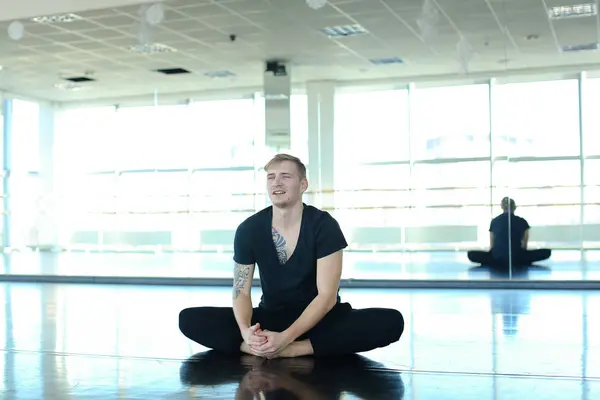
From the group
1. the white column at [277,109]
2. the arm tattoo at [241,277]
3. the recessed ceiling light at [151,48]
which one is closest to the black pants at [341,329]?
the arm tattoo at [241,277]

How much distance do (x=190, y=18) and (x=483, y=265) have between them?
3.90m

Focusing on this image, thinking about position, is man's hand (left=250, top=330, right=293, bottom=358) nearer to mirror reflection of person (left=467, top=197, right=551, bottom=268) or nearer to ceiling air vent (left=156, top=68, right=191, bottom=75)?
mirror reflection of person (left=467, top=197, right=551, bottom=268)

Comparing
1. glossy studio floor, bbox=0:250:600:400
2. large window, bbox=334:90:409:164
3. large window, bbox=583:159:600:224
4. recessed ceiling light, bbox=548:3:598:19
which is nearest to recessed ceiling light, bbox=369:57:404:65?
large window, bbox=334:90:409:164

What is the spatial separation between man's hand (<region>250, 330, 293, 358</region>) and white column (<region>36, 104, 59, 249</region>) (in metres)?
6.60

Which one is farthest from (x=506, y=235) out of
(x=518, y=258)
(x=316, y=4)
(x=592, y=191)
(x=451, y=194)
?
(x=316, y=4)

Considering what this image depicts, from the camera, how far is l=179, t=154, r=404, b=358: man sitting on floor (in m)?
3.13

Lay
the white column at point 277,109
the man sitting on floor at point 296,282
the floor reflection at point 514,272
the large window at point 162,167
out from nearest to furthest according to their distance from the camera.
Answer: the man sitting on floor at point 296,282 → the floor reflection at point 514,272 → the white column at point 277,109 → the large window at point 162,167

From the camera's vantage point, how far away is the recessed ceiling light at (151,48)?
8344 mm

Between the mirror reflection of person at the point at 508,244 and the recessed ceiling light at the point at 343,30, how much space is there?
2.31 m

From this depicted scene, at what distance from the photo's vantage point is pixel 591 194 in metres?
7.02

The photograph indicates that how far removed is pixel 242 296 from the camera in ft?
10.6

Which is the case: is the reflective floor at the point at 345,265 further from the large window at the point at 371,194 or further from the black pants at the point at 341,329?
the black pants at the point at 341,329

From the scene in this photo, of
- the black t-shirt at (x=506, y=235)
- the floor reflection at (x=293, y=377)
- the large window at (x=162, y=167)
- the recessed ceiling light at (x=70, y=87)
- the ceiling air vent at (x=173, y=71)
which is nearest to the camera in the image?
the floor reflection at (x=293, y=377)

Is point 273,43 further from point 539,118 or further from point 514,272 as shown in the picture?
point 514,272
